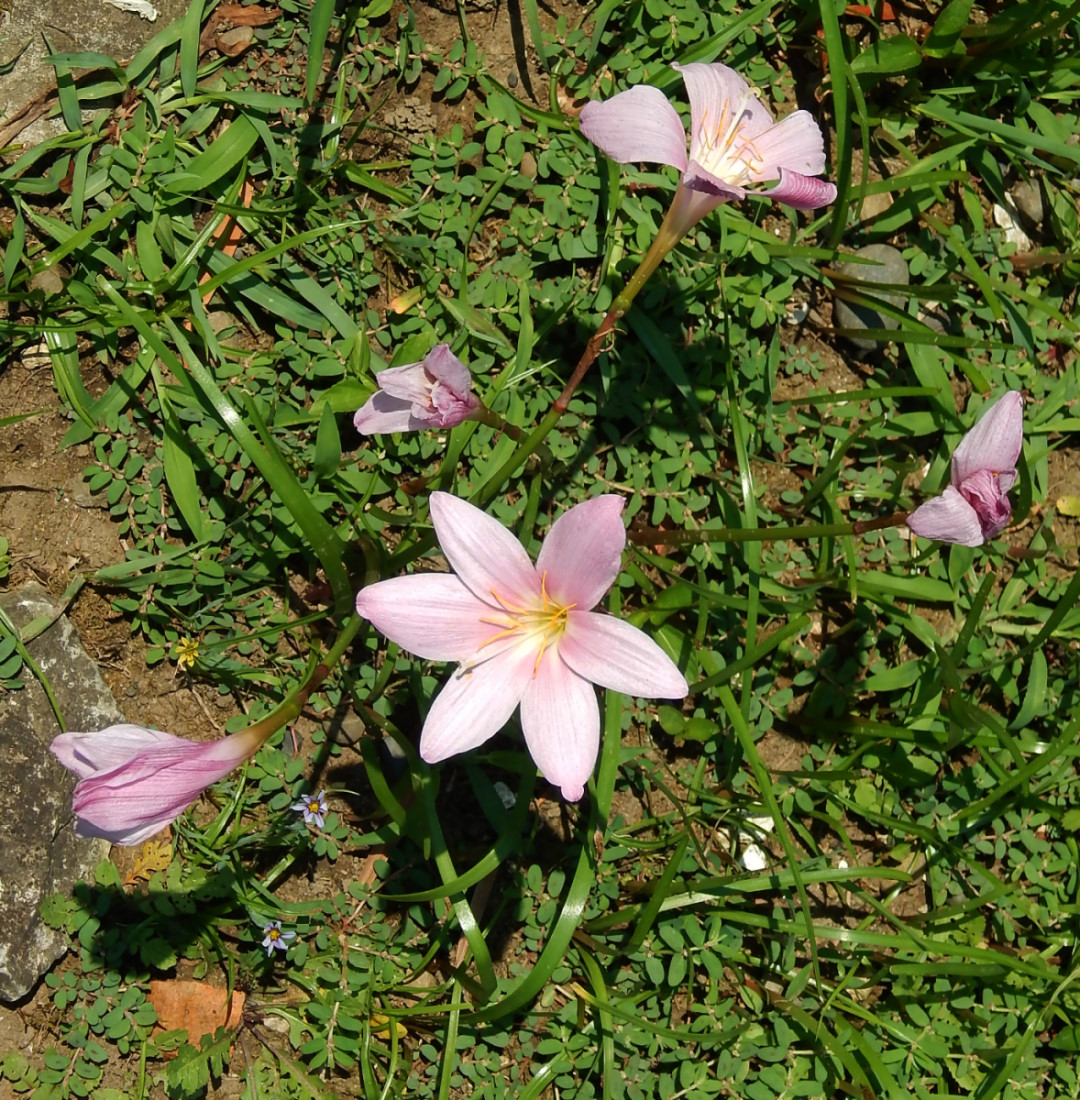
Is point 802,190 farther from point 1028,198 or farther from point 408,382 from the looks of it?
point 1028,198

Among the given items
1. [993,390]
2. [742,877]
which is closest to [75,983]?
[742,877]

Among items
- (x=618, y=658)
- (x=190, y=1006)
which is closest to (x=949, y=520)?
(x=618, y=658)

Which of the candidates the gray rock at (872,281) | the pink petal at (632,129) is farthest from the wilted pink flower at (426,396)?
the gray rock at (872,281)

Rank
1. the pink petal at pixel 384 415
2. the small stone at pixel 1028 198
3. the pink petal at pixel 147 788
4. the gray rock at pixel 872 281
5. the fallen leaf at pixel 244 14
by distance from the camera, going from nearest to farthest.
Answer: the pink petal at pixel 147 788 < the pink petal at pixel 384 415 < the fallen leaf at pixel 244 14 < the gray rock at pixel 872 281 < the small stone at pixel 1028 198

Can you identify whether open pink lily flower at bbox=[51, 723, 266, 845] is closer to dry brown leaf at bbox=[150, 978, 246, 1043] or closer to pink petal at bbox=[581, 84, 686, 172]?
dry brown leaf at bbox=[150, 978, 246, 1043]

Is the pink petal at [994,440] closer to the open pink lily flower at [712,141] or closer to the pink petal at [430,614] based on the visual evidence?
the open pink lily flower at [712,141]

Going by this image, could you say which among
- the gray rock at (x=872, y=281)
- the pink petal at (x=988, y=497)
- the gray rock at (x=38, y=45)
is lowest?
the gray rock at (x=872, y=281)

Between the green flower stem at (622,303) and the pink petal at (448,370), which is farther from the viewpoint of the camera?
the green flower stem at (622,303)

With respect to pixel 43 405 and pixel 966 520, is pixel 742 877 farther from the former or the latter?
pixel 43 405
